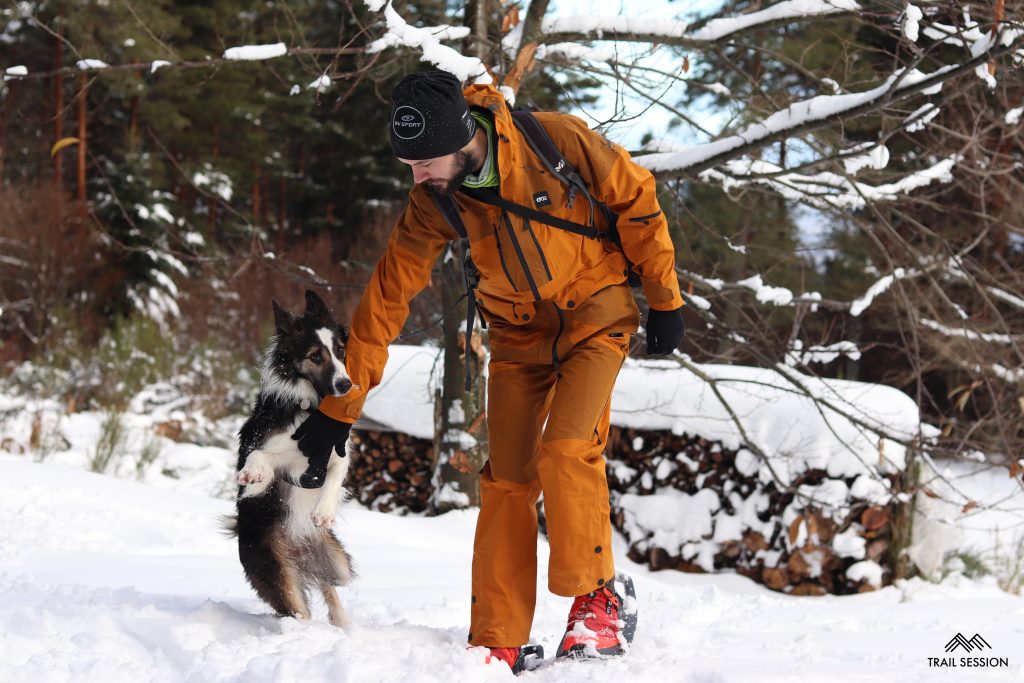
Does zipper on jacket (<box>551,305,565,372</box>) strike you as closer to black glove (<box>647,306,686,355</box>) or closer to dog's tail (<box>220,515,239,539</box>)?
black glove (<box>647,306,686,355</box>)

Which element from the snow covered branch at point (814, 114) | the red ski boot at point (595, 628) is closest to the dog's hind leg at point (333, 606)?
the red ski boot at point (595, 628)

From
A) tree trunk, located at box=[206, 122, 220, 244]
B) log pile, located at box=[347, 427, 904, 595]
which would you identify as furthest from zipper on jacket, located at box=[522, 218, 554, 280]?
tree trunk, located at box=[206, 122, 220, 244]

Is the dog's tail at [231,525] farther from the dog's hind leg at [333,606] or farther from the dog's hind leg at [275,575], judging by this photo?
the dog's hind leg at [333,606]

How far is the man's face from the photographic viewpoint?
262 cm

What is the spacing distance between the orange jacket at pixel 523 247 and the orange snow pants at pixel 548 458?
4.3 inches

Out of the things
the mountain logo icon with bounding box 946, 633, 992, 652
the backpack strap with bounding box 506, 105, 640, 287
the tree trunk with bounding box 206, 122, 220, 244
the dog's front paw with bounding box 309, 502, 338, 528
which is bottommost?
the mountain logo icon with bounding box 946, 633, 992, 652

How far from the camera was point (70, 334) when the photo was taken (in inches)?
455

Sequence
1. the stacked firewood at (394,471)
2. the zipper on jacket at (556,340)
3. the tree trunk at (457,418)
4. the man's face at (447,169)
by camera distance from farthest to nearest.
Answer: the stacked firewood at (394,471) → the tree trunk at (457,418) → the zipper on jacket at (556,340) → the man's face at (447,169)

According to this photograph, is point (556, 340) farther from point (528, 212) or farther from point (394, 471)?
point (394, 471)

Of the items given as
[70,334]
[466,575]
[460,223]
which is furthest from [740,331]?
[70,334]

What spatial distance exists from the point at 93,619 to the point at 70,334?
32.6 ft

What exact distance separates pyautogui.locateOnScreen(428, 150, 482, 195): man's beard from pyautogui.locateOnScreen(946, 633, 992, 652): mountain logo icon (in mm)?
2478

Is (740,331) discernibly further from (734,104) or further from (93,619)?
(93,619)

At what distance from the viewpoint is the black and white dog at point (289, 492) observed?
125 inches
